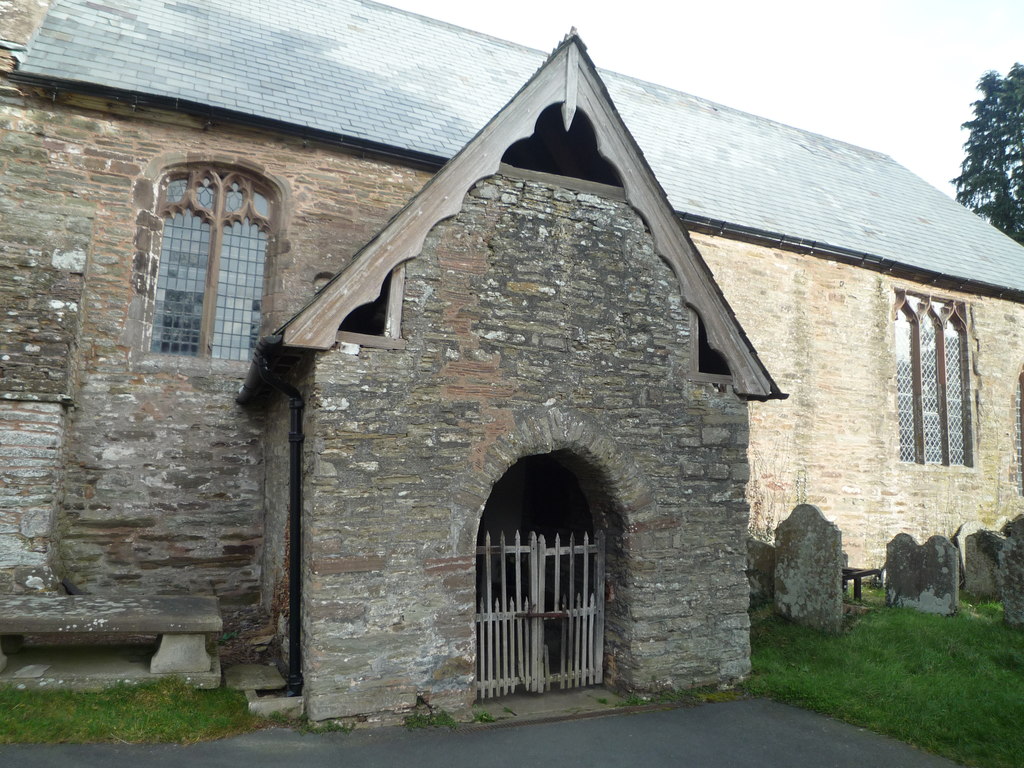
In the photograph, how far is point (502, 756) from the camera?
17.2ft

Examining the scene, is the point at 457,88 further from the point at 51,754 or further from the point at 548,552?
the point at 51,754

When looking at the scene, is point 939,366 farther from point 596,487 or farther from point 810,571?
point 596,487

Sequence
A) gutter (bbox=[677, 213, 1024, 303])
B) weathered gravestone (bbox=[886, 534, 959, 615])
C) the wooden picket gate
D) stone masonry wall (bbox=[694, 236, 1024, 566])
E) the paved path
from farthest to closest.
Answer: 1. stone masonry wall (bbox=[694, 236, 1024, 566])
2. gutter (bbox=[677, 213, 1024, 303])
3. weathered gravestone (bbox=[886, 534, 959, 615])
4. the wooden picket gate
5. the paved path

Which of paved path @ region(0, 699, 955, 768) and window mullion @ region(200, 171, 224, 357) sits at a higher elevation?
window mullion @ region(200, 171, 224, 357)

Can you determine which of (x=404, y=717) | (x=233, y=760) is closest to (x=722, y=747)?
(x=404, y=717)

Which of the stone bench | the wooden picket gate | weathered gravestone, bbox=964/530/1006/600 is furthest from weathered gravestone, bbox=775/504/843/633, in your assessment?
the stone bench

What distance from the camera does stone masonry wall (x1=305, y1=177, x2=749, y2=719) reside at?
18.4 feet

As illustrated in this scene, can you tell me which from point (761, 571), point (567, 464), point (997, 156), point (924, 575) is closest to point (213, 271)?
point (567, 464)

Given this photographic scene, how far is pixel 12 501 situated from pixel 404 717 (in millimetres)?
4555

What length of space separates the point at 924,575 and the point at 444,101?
10373 millimetres

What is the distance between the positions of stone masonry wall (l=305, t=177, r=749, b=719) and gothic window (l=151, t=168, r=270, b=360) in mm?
4288

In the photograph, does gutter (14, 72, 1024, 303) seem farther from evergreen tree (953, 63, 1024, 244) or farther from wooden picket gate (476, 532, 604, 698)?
evergreen tree (953, 63, 1024, 244)

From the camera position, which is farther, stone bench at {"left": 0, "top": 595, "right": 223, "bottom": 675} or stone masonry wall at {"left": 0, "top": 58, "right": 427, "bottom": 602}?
stone masonry wall at {"left": 0, "top": 58, "right": 427, "bottom": 602}

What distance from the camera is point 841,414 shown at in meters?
13.6
